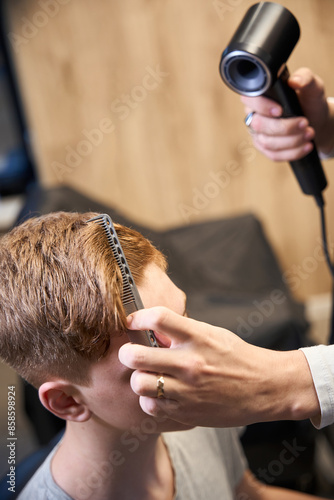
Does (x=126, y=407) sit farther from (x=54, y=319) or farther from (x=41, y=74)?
(x=41, y=74)

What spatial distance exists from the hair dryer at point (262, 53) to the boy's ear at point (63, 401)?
572 mm

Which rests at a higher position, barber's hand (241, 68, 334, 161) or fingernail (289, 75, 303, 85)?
fingernail (289, 75, 303, 85)

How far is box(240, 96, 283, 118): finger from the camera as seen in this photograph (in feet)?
2.90

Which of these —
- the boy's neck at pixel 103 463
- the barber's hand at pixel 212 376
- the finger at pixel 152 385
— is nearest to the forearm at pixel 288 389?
the barber's hand at pixel 212 376

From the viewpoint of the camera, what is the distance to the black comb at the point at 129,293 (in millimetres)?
622

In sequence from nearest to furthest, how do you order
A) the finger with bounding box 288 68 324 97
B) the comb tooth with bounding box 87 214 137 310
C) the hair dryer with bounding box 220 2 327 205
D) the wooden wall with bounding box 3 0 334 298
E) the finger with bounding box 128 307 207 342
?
the finger with bounding box 128 307 207 342
the comb tooth with bounding box 87 214 137 310
the hair dryer with bounding box 220 2 327 205
the finger with bounding box 288 68 324 97
the wooden wall with bounding box 3 0 334 298

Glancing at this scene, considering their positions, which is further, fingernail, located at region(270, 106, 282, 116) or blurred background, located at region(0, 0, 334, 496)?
blurred background, located at region(0, 0, 334, 496)

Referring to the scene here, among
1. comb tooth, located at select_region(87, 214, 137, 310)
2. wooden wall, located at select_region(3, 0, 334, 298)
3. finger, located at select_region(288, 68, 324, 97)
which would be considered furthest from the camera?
wooden wall, located at select_region(3, 0, 334, 298)

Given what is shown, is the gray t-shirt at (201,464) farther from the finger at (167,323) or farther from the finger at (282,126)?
the finger at (282,126)

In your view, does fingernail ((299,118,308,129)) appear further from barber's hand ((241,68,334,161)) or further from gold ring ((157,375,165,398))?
gold ring ((157,375,165,398))

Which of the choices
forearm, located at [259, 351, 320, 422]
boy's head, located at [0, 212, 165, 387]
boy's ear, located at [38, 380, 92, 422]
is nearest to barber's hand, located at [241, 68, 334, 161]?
boy's head, located at [0, 212, 165, 387]

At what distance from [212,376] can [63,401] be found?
12.9 inches

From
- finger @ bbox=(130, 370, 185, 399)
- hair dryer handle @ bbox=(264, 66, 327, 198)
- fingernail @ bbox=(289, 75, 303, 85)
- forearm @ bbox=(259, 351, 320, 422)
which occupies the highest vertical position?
fingernail @ bbox=(289, 75, 303, 85)

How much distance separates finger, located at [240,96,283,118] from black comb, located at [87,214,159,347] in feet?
1.27
